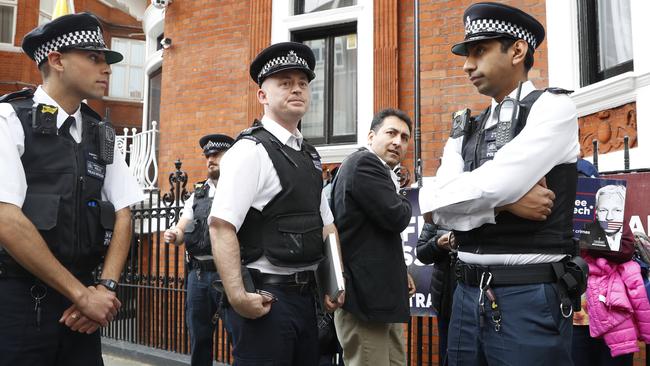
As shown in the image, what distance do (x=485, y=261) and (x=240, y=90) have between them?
589 centimetres

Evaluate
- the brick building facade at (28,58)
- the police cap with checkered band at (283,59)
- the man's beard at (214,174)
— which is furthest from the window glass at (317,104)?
the brick building facade at (28,58)

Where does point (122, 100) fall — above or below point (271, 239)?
above

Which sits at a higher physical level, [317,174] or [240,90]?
[240,90]

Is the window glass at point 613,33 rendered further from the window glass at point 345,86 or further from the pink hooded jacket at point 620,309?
the window glass at point 345,86

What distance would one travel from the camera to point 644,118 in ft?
14.2

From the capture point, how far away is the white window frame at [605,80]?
170 inches

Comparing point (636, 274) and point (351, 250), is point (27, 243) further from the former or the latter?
point (636, 274)

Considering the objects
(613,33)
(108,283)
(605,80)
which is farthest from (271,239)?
(613,33)

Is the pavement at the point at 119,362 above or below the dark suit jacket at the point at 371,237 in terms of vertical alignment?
below

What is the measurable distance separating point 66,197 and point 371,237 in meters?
1.75

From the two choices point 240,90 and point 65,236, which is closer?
point 65,236

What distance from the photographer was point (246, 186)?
98.0 inches

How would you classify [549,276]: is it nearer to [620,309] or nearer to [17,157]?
[620,309]

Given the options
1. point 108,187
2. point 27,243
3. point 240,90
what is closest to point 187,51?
point 240,90
